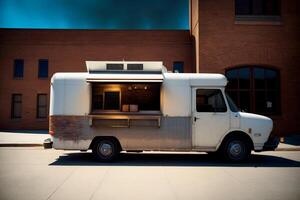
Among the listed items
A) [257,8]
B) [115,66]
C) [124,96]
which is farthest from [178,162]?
[257,8]

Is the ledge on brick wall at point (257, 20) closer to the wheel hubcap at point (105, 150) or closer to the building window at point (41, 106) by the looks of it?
the wheel hubcap at point (105, 150)

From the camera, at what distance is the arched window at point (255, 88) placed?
1647cm

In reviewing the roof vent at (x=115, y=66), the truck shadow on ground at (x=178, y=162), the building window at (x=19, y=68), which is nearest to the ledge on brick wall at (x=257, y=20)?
the truck shadow on ground at (x=178, y=162)

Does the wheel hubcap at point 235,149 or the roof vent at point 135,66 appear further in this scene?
the roof vent at point 135,66

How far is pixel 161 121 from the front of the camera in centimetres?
823

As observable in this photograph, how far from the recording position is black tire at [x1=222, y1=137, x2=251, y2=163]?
8164 mm

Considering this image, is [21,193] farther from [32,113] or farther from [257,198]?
[32,113]

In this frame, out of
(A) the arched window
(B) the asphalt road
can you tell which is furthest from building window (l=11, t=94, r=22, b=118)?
(A) the arched window

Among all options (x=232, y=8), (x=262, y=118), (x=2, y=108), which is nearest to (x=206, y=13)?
(x=232, y=8)

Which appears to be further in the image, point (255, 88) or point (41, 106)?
point (41, 106)

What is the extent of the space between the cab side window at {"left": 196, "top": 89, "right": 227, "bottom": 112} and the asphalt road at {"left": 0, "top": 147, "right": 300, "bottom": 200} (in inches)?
71.4

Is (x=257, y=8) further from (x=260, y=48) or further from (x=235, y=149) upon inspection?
(x=235, y=149)

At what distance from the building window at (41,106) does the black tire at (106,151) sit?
15510 millimetres

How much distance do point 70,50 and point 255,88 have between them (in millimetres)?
15761
